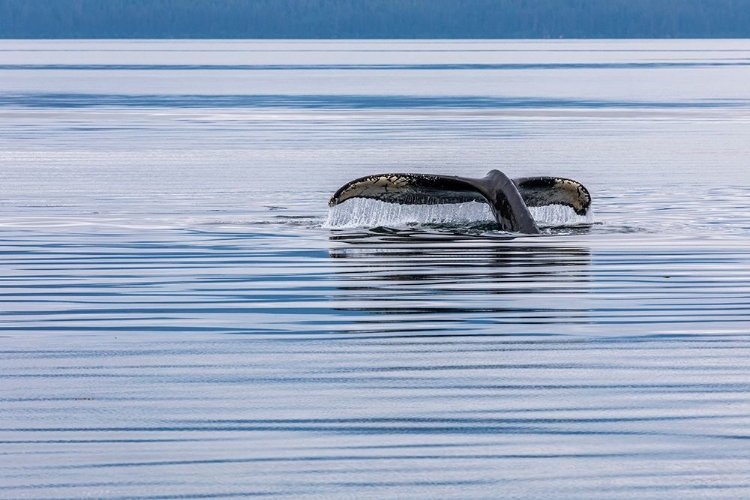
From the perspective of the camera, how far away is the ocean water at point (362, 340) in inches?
384

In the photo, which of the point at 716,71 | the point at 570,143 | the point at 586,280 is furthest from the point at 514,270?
the point at 716,71

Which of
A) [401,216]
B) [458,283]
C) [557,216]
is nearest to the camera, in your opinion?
[458,283]

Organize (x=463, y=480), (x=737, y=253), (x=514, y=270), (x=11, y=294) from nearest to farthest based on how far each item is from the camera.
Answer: (x=463, y=480), (x=11, y=294), (x=514, y=270), (x=737, y=253)

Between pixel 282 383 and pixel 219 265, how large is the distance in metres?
7.22

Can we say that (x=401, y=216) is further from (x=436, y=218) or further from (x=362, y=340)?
(x=362, y=340)

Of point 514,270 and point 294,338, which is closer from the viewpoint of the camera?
point 294,338

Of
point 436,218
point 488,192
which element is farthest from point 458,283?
point 436,218

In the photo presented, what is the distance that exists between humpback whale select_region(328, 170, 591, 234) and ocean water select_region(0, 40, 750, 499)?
1.35 ft

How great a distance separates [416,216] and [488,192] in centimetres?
272

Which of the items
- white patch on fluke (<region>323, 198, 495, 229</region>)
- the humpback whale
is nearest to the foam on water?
white patch on fluke (<region>323, 198, 495, 229</region>)

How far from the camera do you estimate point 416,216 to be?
2342 cm

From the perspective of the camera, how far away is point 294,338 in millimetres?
14023

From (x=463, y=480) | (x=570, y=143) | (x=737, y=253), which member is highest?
(x=570, y=143)

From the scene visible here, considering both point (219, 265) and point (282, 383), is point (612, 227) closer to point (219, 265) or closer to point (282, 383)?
point (219, 265)
